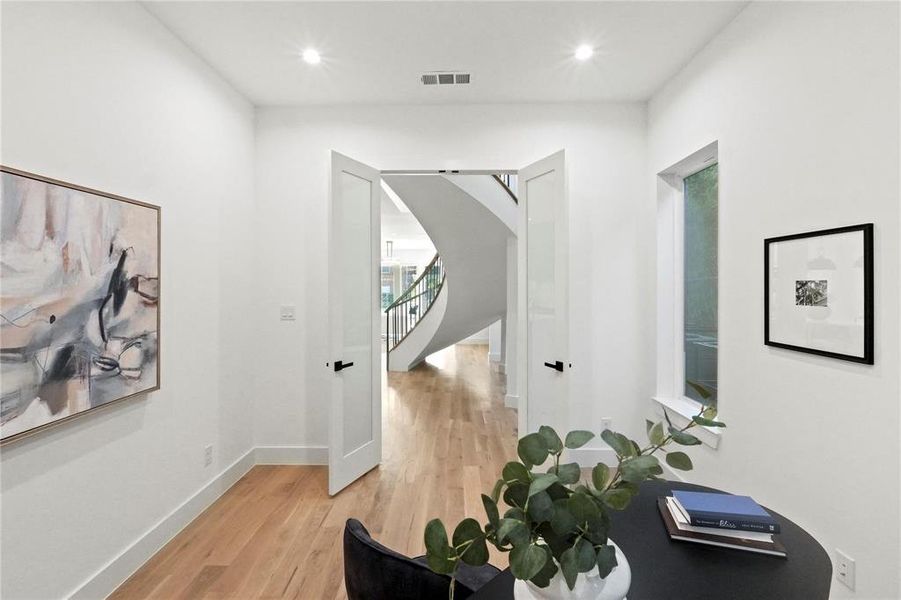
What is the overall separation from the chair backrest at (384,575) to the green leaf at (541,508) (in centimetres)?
47

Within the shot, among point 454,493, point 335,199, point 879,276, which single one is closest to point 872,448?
point 879,276

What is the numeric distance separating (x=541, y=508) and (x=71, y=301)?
2.10m

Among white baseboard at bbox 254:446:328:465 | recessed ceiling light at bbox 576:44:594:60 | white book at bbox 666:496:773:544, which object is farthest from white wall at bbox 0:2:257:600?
recessed ceiling light at bbox 576:44:594:60

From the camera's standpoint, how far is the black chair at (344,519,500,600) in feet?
3.35

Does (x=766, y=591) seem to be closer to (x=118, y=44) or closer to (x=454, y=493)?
(x=454, y=493)

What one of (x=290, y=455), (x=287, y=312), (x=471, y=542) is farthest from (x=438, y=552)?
(x=290, y=455)

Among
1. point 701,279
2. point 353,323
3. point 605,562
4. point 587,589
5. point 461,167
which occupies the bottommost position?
point 587,589

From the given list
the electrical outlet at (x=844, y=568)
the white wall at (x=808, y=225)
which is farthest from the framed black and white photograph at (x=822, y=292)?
the electrical outlet at (x=844, y=568)

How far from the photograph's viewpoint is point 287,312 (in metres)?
3.43

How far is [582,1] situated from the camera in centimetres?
220

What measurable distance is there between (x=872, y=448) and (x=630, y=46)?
243cm

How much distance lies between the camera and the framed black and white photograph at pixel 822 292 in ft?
5.28

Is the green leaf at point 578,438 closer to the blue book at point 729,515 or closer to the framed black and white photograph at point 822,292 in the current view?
the blue book at point 729,515

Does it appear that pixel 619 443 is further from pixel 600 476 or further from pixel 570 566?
pixel 570 566
